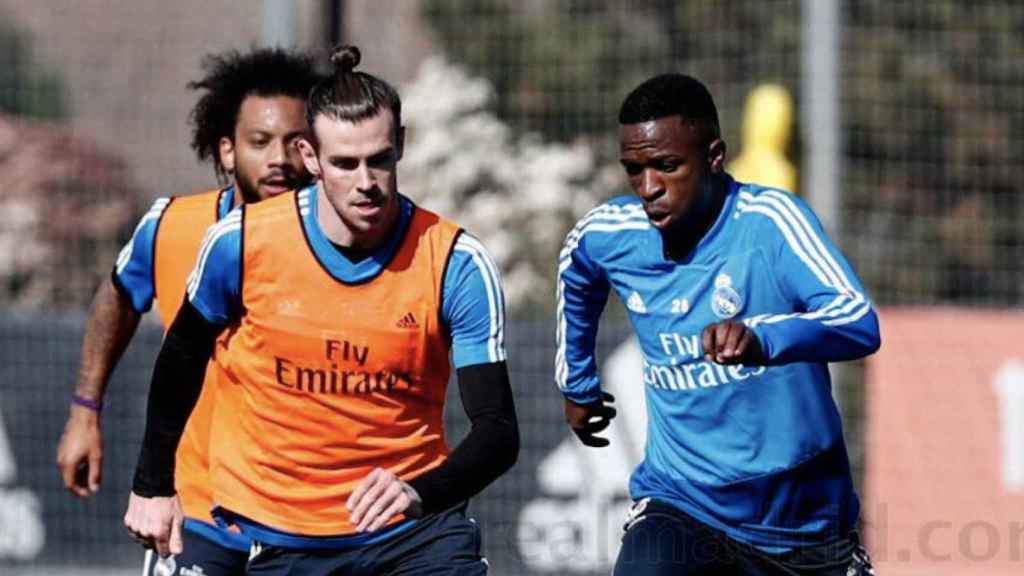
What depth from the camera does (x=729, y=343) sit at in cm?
452

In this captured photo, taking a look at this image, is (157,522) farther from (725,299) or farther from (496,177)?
(496,177)

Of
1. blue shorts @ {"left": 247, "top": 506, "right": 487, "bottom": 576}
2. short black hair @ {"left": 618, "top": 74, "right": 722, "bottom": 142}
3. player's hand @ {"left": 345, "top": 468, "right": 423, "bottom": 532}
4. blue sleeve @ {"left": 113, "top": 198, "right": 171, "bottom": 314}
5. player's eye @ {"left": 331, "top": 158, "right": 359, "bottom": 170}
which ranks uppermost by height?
short black hair @ {"left": 618, "top": 74, "right": 722, "bottom": 142}

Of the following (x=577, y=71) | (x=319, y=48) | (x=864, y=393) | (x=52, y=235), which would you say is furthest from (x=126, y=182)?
(x=864, y=393)

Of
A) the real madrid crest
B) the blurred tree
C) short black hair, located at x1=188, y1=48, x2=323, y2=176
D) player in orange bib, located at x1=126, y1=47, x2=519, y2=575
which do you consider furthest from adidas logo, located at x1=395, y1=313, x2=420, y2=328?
the blurred tree

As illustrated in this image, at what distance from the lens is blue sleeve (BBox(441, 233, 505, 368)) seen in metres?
5.01

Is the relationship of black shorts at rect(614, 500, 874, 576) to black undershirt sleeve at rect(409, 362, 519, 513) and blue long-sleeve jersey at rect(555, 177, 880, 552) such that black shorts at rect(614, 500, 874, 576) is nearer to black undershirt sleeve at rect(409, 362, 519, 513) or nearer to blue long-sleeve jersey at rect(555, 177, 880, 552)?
blue long-sleeve jersey at rect(555, 177, 880, 552)

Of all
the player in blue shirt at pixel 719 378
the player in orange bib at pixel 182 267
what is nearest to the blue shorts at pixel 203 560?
the player in orange bib at pixel 182 267

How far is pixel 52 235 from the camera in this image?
1112 centimetres

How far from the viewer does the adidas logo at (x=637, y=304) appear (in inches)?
210

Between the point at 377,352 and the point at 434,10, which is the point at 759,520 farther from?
the point at 434,10

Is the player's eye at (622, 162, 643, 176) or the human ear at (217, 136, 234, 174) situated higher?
the human ear at (217, 136, 234, 174)

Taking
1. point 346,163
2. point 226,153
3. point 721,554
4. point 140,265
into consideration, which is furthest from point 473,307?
point 226,153

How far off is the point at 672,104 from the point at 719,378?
737mm

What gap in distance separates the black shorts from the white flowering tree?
5998 mm
